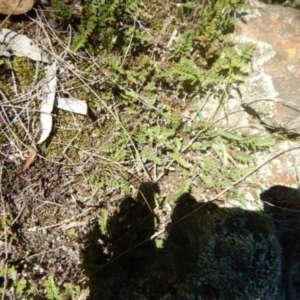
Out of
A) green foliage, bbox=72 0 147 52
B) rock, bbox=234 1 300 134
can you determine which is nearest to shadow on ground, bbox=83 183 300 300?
rock, bbox=234 1 300 134

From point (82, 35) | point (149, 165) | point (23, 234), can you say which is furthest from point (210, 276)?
point (82, 35)

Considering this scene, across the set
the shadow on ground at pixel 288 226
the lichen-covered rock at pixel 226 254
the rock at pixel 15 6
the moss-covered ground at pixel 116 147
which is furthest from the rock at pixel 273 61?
the rock at pixel 15 6

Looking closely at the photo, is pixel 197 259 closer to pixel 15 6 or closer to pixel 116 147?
pixel 116 147

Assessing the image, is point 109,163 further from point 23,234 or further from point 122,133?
point 23,234

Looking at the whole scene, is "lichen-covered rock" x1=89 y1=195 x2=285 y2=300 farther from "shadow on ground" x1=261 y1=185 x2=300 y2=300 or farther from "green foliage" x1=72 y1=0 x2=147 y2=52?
"green foliage" x1=72 y1=0 x2=147 y2=52

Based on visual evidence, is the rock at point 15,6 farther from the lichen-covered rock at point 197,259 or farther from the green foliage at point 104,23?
the lichen-covered rock at point 197,259

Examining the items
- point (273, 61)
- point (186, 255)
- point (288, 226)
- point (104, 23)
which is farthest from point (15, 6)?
point (288, 226)
